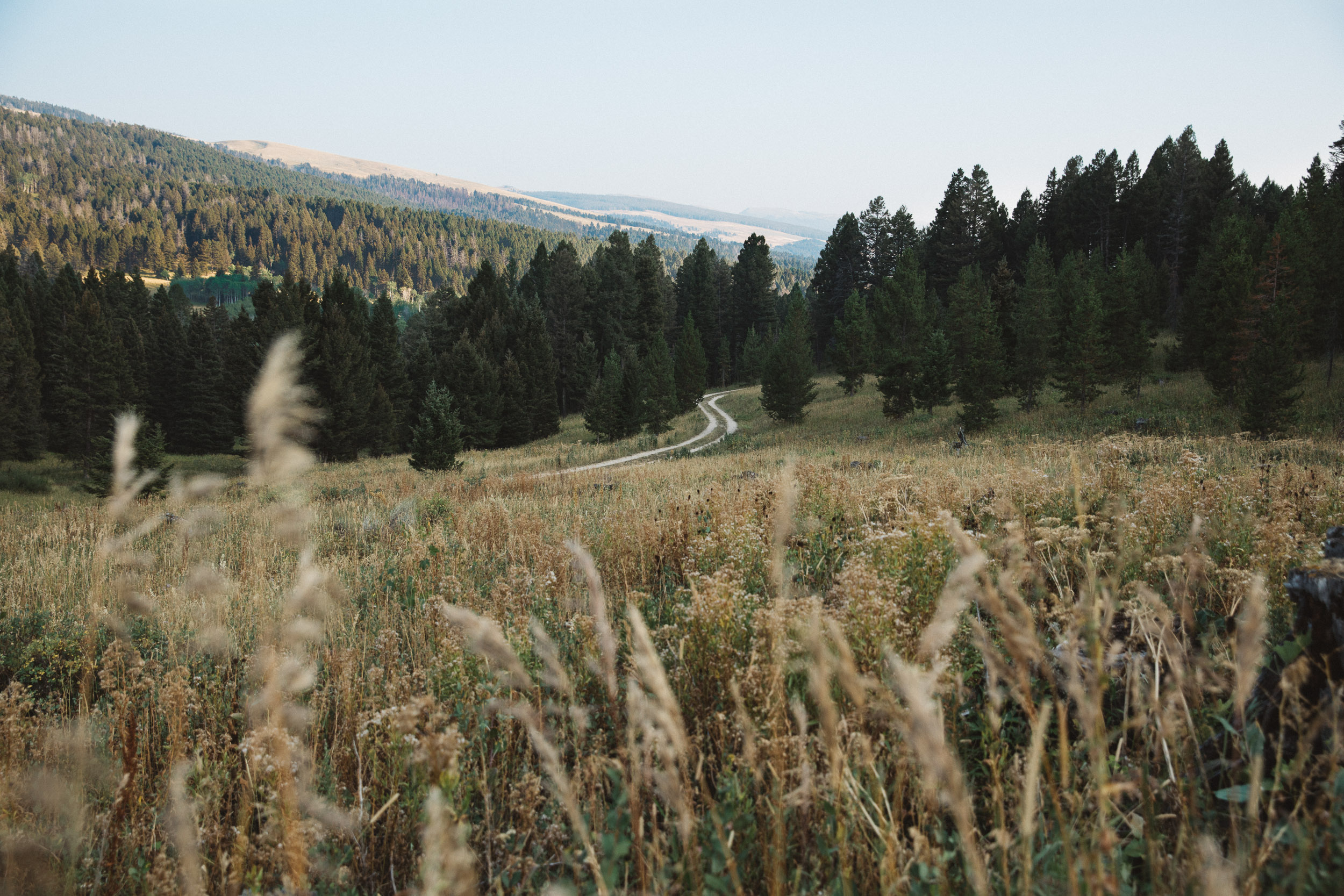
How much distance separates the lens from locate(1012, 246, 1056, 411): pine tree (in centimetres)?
3269

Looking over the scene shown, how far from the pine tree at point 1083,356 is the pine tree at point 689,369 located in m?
28.3

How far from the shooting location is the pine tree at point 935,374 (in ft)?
104

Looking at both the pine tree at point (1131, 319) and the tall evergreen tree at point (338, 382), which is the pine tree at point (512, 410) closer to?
the tall evergreen tree at point (338, 382)

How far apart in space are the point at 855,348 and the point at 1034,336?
15074 millimetres

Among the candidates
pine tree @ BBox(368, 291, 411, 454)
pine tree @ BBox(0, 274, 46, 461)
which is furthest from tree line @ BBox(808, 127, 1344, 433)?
pine tree @ BBox(0, 274, 46, 461)

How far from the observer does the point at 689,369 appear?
5238 cm

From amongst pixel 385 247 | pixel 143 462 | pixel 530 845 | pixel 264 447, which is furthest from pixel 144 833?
pixel 385 247

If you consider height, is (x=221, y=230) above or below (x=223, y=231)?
above

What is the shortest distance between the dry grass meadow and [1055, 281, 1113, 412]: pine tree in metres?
26.2

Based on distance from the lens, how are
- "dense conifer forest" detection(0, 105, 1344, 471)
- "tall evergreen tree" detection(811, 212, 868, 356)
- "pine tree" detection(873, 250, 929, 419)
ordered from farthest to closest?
"tall evergreen tree" detection(811, 212, 868, 356) < "pine tree" detection(873, 250, 929, 419) < "dense conifer forest" detection(0, 105, 1344, 471)

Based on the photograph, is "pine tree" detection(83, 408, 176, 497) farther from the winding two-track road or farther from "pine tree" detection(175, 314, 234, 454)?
"pine tree" detection(175, 314, 234, 454)

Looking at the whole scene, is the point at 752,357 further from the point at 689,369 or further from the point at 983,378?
the point at 983,378

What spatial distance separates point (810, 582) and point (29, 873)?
3.93m

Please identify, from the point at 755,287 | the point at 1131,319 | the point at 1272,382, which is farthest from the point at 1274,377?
the point at 755,287
